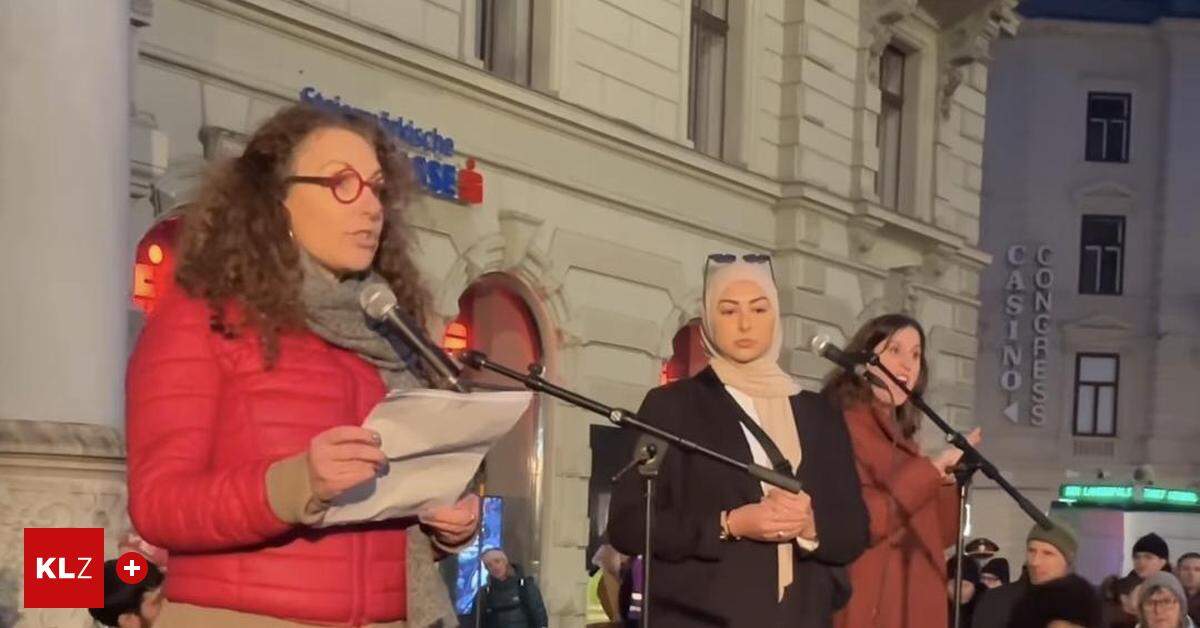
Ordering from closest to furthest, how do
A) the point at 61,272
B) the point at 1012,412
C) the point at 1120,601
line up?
the point at 61,272
the point at 1120,601
the point at 1012,412

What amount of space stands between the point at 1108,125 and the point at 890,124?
17.4m

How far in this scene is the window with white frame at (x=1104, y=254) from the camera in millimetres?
37844

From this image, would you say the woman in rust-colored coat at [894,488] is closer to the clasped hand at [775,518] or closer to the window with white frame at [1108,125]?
the clasped hand at [775,518]

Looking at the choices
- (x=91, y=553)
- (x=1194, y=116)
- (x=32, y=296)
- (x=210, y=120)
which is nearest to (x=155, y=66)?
(x=210, y=120)

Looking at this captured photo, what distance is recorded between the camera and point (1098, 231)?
125 feet

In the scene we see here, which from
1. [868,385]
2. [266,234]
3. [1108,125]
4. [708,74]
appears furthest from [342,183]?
[1108,125]

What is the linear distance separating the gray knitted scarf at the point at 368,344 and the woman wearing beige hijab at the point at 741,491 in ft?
4.93

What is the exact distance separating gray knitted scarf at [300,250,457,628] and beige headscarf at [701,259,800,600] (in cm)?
181

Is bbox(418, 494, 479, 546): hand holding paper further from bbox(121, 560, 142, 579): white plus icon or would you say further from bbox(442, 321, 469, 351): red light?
bbox(442, 321, 469, 351): red light

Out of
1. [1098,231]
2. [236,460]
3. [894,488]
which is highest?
[1098,231]

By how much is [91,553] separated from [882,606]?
2892 millimetres

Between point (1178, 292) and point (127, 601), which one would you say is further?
point (1178, 292)

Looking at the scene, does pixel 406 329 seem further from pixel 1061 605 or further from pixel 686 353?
pixel 686 353

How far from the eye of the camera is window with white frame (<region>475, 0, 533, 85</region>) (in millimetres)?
15406
